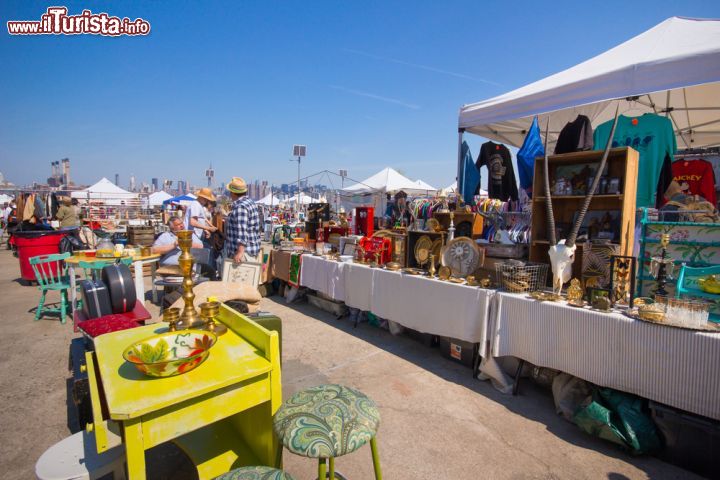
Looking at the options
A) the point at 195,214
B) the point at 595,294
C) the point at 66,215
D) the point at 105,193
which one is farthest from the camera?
the point at 105,193

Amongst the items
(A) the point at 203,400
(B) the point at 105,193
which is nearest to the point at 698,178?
(A) the point at 203,400

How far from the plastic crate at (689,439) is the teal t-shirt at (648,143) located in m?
2.34

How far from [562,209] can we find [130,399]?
392 centimetres

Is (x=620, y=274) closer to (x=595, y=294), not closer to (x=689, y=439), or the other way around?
(x=595, y=294)

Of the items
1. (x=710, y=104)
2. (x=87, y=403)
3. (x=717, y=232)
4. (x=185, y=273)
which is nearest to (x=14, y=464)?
(x=87, y=403)

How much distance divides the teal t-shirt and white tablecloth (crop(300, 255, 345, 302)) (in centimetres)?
356

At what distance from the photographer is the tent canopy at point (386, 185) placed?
14.4m

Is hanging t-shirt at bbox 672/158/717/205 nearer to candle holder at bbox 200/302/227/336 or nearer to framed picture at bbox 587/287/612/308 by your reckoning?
framed picture at bbox 587/287/612/308

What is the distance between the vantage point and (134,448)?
3.97 ft

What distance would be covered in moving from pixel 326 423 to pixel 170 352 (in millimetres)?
797

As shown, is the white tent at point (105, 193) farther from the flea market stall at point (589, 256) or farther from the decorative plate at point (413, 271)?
the decorative plate at point (413, 271)

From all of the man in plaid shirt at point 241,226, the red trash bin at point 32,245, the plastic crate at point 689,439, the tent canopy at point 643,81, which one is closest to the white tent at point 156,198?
the red trash bin at point 32,245

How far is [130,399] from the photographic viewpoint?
4.04 feet

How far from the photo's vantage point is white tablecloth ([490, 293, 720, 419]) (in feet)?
6.79
